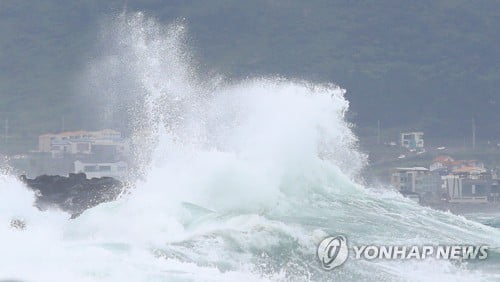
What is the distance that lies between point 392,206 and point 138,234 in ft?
31.4

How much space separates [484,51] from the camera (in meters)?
130

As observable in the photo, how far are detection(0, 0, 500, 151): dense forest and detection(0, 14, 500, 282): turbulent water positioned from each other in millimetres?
67779

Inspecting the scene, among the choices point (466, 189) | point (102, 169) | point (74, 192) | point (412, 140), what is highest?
point (412, 140)

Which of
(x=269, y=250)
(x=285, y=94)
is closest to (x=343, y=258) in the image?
(x=269, y=250)

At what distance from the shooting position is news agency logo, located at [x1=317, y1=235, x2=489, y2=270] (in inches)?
1167

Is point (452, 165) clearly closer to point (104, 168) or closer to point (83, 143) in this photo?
point (104, 168)

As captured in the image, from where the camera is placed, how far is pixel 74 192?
145 ft

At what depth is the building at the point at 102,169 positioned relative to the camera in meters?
84.5

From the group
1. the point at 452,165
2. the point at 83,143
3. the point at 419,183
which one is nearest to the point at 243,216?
the point at 419,183

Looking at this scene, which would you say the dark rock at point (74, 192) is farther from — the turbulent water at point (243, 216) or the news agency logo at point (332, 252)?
the news agency logo at point (332, 252)

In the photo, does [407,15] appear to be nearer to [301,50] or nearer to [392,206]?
[301,50]

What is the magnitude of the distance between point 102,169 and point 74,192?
4288 cm

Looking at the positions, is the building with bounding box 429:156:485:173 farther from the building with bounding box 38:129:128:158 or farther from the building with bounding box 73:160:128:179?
the building with bounding box 38:129:128:158

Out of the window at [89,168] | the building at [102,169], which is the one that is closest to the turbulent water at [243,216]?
the building at [102,169]
